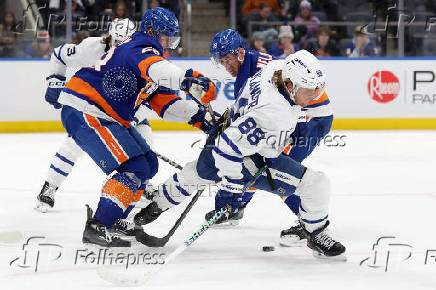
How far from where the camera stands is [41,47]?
7.80 m

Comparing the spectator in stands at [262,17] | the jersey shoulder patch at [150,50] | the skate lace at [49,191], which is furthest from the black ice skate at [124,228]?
the spectator in stands at [262,17]

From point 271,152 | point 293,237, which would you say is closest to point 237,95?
point 271,152

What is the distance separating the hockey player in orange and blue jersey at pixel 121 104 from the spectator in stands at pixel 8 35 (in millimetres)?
4474

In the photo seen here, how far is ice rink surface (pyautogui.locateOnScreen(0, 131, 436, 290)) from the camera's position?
2943 mm

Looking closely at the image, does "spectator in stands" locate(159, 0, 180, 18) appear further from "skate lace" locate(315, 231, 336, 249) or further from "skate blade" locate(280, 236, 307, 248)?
"skate lace" locate(315, 231, 336, 249)

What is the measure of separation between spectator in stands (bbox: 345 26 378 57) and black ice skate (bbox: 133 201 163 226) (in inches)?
202

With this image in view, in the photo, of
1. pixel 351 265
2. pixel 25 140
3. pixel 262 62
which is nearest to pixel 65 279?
pixel 351 265

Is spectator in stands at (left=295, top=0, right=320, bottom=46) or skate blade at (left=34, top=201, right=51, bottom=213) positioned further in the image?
spectator in stands at (left=295, top=0, right=320, bottom=46)

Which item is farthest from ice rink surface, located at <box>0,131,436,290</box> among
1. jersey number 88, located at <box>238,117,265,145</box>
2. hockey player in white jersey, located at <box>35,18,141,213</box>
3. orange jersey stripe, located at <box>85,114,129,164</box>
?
jersey number 88, located at <box>238,117,265,145</box>

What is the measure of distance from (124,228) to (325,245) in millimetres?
915

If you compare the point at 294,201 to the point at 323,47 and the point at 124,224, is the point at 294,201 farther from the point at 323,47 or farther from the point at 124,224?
the point at 323,47

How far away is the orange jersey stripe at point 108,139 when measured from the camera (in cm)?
331

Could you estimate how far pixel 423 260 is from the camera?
127 inches

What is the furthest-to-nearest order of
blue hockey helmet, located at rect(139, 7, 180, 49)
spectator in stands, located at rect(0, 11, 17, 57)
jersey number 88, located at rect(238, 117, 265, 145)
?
spectator in stands, located at rect(0, 11, 17, 57) < blue hockey helmet, located at rect(139, 7, 180, 49) < jersey number 88, located at rect(238, 117, 265, 145)
